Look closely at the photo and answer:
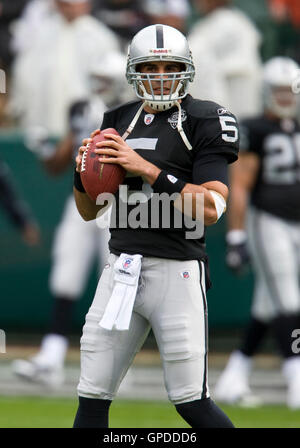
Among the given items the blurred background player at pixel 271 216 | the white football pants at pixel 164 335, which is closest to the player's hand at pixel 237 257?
the blurred background player at pixel 271 216

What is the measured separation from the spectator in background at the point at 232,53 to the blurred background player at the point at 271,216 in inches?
70.6

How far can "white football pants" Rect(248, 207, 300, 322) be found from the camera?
6852 mm

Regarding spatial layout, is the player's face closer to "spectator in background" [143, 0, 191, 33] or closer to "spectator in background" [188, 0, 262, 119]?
"spectator in background" [188, 0, 262, 119]

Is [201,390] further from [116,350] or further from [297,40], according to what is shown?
[297,40]

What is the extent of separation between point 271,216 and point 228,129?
2.93 m

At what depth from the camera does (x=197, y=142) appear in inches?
161

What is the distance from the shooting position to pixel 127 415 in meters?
6.23

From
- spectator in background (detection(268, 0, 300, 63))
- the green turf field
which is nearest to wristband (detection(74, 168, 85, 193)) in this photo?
the green turf field


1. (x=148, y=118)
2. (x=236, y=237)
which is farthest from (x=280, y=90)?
(x=148, y=118)

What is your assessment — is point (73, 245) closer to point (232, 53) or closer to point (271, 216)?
point (271, 216)

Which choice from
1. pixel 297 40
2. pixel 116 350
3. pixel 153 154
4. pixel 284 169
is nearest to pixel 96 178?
pixel 153 154

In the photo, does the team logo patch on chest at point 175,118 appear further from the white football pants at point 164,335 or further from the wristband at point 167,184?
the white football pants at point 164,335

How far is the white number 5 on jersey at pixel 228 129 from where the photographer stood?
4.07 metres

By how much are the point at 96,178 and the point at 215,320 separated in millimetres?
4493
